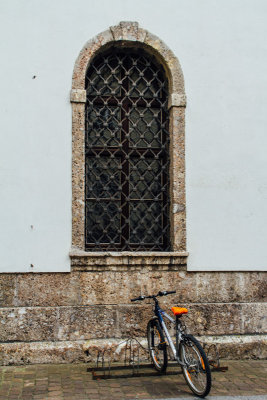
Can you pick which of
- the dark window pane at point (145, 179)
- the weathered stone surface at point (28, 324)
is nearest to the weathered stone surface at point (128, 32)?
the dark window pane at point (145, 179)

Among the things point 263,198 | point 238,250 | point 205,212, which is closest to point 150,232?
point 205,212

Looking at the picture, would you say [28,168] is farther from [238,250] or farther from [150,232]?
[238,250]

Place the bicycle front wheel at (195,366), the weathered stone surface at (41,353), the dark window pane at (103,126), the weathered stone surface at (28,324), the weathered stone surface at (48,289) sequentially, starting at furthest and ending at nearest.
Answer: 1. the dark window pane at (103,126)
2. the weathered stone surface at (48,289)
3. the weathered stone surface at (28,324)
4. the weathered stone surface at (41,353)
5. the bicycle front wheel at (195,366)

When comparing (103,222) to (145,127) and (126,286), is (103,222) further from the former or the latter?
(145,127)

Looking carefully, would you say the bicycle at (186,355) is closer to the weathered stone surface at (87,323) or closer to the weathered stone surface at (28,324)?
the weathered stone surface at (87,323)

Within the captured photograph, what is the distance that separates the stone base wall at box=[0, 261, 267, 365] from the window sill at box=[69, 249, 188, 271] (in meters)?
0.02

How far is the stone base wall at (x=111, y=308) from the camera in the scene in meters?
5.56

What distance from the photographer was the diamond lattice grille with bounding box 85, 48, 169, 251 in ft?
19.9

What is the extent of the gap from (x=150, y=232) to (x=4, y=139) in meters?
2.09

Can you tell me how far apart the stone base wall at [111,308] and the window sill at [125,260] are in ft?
0.06

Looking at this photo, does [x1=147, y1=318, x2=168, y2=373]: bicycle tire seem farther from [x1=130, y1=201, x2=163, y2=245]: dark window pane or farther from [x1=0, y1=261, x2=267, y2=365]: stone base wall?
[x1=130, y1=201, x2=163, y2=245]: dark window pane

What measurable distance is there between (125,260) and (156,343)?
3.34ft

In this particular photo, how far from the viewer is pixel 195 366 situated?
4488 millimetres

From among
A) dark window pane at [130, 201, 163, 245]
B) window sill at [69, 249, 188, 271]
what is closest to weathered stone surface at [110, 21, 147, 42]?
dark window pane at [130, 201, 163, 245]
